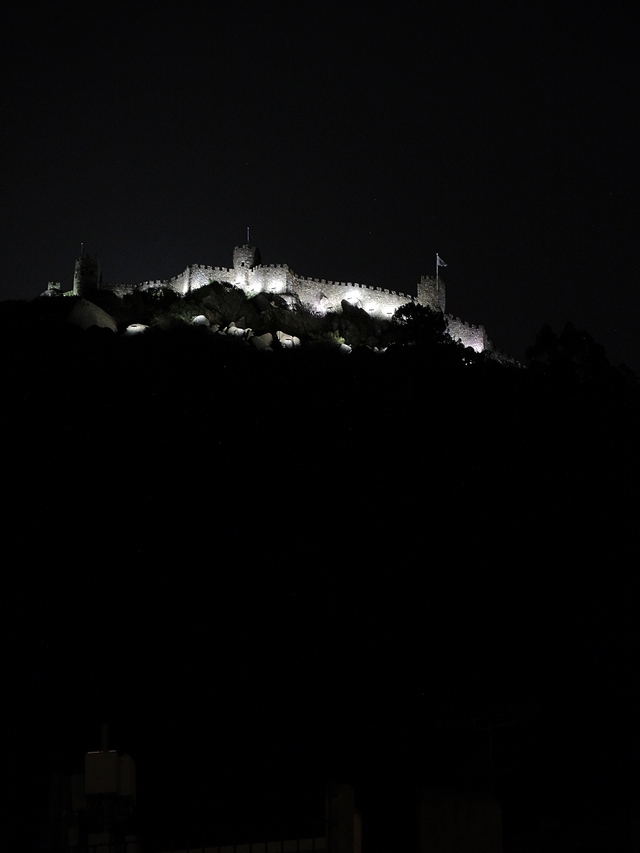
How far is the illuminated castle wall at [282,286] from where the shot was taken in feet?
160

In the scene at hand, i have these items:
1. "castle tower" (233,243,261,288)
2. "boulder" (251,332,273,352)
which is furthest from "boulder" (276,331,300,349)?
"castle tower" (233,243,261,288)

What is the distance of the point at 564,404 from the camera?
1789 inches

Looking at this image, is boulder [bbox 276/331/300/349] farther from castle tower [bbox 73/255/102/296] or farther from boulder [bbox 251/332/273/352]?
castle tower [bbox 73/255/102/296]

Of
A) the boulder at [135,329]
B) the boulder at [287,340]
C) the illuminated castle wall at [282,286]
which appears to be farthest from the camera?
the illuminated castle wall at [282,286]

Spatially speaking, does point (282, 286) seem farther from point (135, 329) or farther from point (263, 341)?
point (135, 329)

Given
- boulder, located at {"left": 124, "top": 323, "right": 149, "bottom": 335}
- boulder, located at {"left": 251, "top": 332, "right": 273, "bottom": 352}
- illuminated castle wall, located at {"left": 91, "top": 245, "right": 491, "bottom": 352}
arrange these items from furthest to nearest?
illuminated castle wall, located at {"left": 91, "top": 245, "right": 491, "bottom": 352}, boulder, located at {"left": 124, "top": 323, "right": 149, "bottom": 335}, boulder, located at {"left": 251, "top": 332, "right": 273, "bottom": 352}

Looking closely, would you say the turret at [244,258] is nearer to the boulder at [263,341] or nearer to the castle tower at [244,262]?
the castle tower at [244,262]

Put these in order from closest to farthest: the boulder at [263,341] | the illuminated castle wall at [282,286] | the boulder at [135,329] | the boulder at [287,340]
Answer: the boulder at [263,341], the boulder at [135,329], the boulder at [287,340], the illuminated castle wall at [282,286]

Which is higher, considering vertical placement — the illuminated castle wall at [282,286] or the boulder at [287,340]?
the illuminated castle wall at [282,286]

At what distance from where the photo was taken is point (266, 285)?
49.2 meters

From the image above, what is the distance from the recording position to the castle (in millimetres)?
48406

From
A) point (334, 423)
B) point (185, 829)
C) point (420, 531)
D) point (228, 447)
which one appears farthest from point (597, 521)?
point (185, 829)

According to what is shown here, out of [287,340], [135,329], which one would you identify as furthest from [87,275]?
[287,340]

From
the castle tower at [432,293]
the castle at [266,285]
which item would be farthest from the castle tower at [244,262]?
the castle tower at [432,293]
